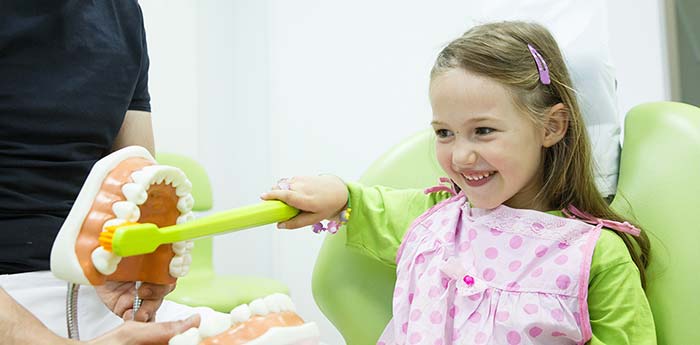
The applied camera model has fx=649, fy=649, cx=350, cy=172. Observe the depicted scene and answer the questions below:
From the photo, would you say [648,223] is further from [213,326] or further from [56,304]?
[56,304]

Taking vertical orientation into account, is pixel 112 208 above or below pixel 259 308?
above

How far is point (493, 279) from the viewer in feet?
2.55

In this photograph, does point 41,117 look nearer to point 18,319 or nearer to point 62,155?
point 62,155

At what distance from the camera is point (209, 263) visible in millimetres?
2035

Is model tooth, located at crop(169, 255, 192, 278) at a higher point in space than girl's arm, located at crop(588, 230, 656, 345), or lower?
higher

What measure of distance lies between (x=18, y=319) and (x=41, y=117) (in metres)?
0.28

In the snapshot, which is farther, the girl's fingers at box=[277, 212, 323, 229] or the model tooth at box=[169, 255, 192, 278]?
the girl's fingers at box=[277, 212, 323, 229]

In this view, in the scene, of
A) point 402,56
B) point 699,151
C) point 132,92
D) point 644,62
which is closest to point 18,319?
point 132,92

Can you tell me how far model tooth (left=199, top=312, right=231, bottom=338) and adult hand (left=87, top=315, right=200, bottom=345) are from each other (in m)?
0.03

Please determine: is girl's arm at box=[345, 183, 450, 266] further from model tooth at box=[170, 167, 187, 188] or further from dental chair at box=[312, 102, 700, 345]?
model tooth at box=[170, 167, 187, 188]

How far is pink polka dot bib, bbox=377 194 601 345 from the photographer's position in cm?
73

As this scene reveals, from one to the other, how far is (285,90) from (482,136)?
179cm

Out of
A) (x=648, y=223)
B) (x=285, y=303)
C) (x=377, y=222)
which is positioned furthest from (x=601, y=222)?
(x=285, y=303)

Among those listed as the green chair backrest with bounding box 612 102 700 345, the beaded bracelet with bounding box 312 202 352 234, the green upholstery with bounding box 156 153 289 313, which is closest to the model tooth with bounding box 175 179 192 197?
the beaded bracelet with bounding box 312 202 352 234
